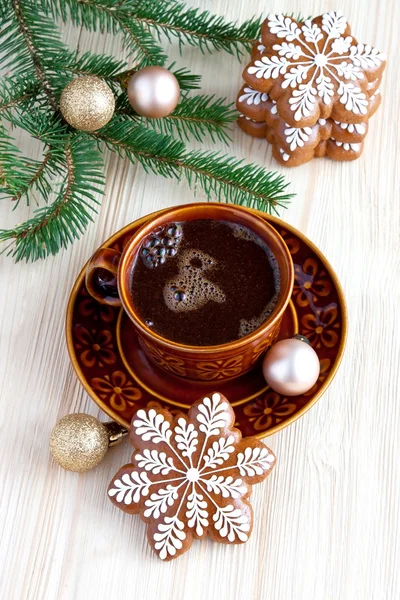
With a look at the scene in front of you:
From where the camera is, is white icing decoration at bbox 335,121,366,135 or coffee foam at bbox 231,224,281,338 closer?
coffee foam at bbox 231,224,281,338

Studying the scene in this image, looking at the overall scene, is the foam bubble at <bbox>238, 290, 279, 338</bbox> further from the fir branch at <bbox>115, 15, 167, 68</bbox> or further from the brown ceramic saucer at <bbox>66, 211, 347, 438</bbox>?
the fir branch at <bbox>115, 15, 167, 68</bbox>

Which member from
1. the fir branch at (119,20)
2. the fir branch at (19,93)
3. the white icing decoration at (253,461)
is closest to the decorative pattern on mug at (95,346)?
the white icing decoration at (253,461)

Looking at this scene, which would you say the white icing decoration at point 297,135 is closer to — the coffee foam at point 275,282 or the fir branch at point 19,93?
the coffee foam at point 275,282

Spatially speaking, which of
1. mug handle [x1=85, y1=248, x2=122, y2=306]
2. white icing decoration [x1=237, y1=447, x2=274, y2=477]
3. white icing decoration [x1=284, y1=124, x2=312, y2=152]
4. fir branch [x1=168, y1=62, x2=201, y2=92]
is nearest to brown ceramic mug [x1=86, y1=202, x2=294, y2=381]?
mug handle [x1=85, y1=248, x2=122, y2=306]

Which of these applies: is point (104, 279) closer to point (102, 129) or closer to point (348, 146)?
point (102, 129)

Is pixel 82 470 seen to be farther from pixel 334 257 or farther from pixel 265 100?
pixel 265 100

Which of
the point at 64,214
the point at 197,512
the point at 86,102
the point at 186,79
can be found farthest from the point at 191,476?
the point at 186,79
